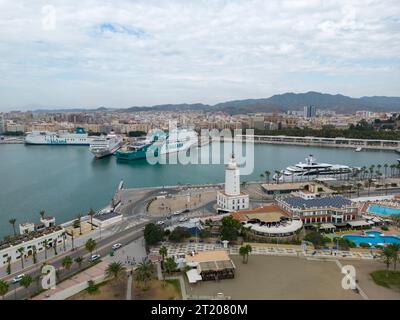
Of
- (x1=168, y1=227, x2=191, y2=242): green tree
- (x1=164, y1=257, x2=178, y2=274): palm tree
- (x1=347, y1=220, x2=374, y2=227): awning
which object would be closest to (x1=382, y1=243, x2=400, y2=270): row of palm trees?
(x1=347, y1=220, x2=374, y2=227): awning

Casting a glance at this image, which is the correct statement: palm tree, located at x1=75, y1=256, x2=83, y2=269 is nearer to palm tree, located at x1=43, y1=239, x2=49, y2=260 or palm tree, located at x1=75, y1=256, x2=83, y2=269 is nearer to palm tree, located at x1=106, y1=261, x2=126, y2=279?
palm tree, located at x1=106, y1=261, x2=126, y2=279

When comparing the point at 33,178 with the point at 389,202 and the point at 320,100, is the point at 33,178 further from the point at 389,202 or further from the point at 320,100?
the point at 320,100

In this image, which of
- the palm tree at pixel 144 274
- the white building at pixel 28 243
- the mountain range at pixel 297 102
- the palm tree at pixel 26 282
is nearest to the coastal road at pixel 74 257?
the palm tree at pixel 26 282

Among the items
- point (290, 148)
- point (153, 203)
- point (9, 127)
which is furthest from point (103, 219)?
point (9, 127)

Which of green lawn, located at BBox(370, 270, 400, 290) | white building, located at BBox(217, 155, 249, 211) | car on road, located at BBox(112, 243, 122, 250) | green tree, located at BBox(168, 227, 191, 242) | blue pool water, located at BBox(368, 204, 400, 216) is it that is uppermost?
white building, located at BBox(217, 155, 249, 211)

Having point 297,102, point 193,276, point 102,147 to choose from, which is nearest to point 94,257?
point 193,276

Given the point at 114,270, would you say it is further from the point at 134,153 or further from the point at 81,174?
the point at 134,153

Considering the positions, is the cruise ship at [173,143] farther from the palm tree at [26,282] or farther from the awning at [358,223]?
the palm tree at [26,282]
